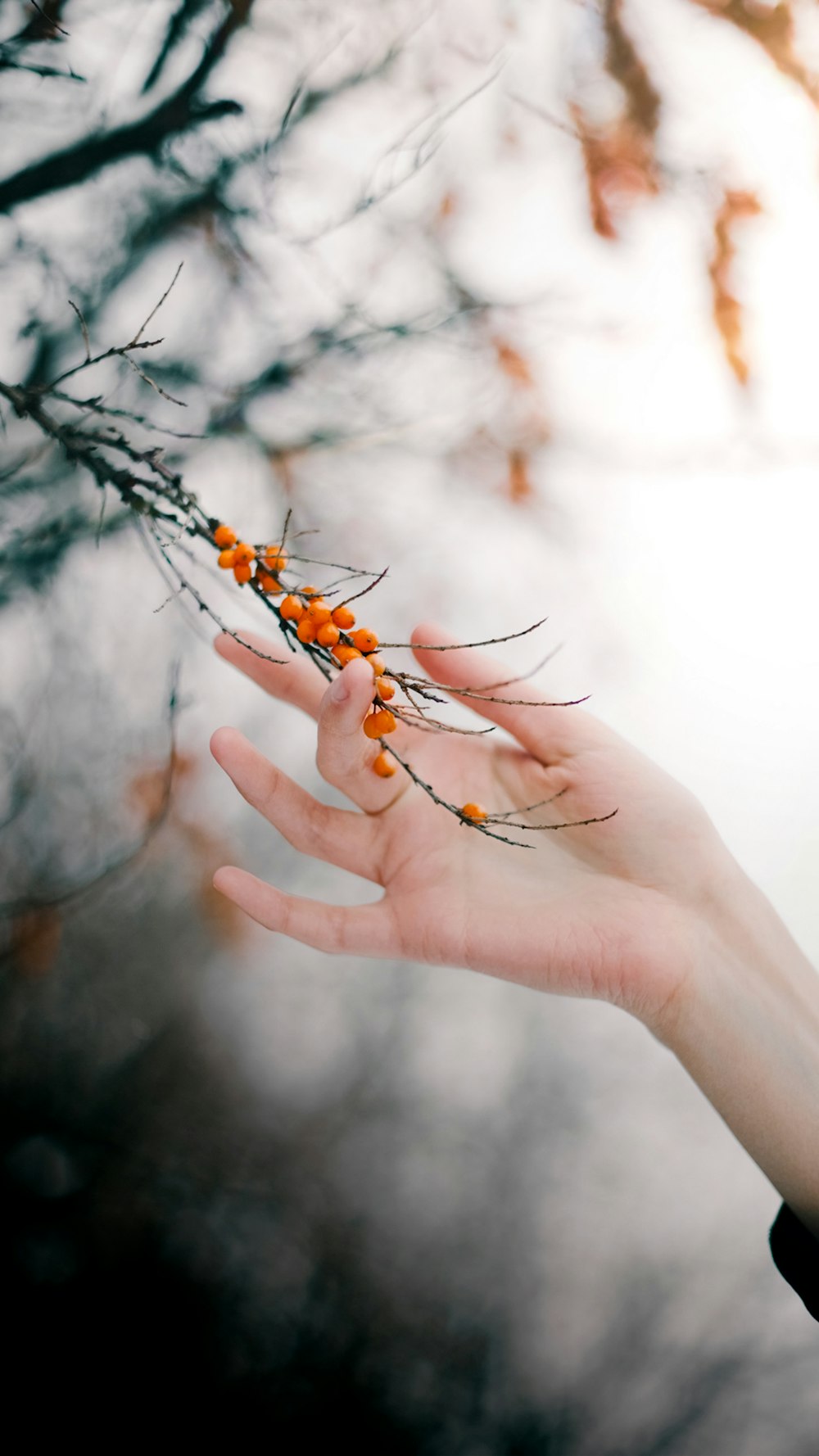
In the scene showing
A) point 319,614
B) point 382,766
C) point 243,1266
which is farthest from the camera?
point 243,1266

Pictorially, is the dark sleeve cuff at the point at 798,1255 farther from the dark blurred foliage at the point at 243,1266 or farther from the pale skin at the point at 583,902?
the dark blurred foliage at the point at 243,1266

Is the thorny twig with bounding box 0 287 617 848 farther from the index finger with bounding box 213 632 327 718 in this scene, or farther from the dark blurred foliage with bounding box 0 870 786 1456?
the dark blurred foliage with bounding box 0 870 786 1456

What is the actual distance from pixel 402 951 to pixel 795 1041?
11.9 inches

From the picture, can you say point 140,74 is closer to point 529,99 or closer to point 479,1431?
point 529,99

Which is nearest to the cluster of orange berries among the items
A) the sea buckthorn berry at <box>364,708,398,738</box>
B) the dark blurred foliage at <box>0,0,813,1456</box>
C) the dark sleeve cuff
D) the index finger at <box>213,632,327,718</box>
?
the sea buckthorn berry at <box>364,708,398,738</box>

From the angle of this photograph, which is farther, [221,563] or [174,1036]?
[174,1036]

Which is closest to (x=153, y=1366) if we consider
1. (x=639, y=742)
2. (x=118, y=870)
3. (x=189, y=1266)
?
(x=189, y=1266)

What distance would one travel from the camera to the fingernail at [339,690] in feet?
1.48

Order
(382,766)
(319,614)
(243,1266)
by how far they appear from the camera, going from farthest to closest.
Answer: (243,1266), (382,766), (319,614)

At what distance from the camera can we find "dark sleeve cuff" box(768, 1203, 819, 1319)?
60 centimetres

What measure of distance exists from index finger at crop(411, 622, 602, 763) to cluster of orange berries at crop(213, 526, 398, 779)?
0.14 metres

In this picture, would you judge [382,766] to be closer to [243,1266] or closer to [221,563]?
[221,563]

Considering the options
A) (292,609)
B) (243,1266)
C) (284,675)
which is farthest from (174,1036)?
(292,609)

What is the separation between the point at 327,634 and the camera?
1.49ft
